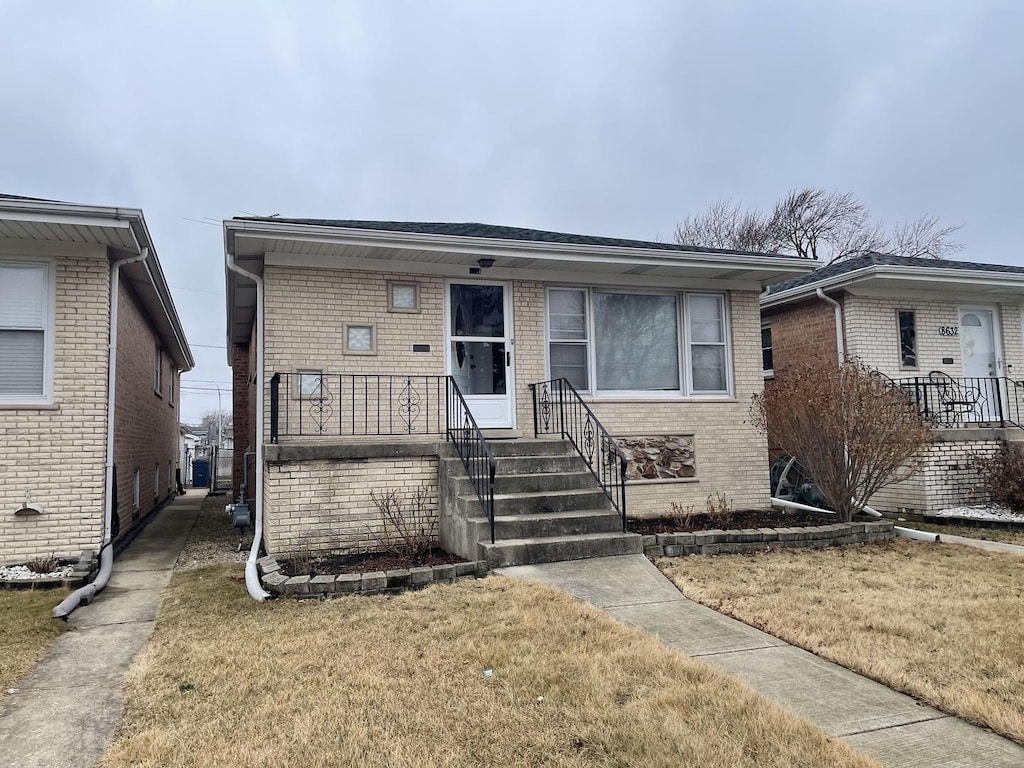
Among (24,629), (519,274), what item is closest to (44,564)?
(24,629)

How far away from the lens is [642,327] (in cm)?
926

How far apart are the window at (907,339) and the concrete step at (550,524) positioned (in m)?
7.44

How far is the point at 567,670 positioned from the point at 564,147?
2667 cm

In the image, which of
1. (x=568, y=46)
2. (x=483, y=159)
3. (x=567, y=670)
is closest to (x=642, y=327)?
(x=567, y=670)

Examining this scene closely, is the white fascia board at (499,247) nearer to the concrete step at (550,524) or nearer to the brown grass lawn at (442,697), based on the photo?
the concrete step at (550,524)

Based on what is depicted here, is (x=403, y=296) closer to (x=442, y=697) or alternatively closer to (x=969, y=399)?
(x=442, y=697)

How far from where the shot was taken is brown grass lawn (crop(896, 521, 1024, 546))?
26.3 ft

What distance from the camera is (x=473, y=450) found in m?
7.05

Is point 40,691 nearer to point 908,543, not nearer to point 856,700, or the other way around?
point 856,700

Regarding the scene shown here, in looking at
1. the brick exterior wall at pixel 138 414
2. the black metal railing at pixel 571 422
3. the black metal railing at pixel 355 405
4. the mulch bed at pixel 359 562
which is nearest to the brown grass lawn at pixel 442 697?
the mulch bed at pixel 359 562

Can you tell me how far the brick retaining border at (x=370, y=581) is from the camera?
17.9 feet

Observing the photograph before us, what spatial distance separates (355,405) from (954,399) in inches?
Result: 396

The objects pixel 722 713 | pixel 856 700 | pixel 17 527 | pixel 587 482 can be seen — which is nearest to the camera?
pixel 722 713

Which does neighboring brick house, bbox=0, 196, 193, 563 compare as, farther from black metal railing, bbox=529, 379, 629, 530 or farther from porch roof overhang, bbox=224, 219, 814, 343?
black metal railing, bbox=529, 379, 629, 530
